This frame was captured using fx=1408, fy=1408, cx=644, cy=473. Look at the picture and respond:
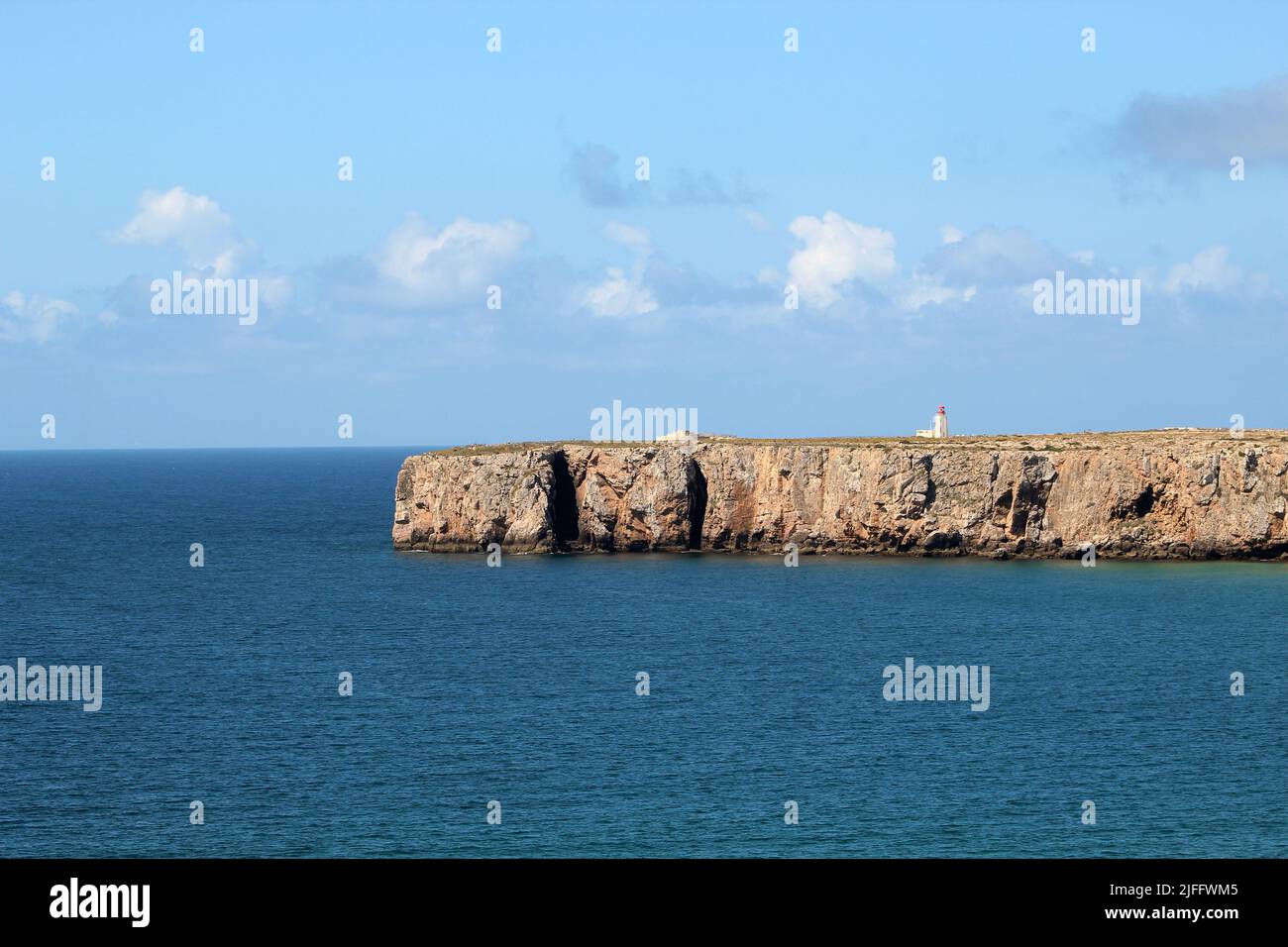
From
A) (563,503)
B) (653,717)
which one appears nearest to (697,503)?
(563,503)

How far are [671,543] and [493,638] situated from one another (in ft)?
162

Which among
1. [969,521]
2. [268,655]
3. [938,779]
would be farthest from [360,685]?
[969,521]

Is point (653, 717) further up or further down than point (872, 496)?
further down

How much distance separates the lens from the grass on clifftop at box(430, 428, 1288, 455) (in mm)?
124562

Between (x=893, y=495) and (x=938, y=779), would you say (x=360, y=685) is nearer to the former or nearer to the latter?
(x=938, y=779)

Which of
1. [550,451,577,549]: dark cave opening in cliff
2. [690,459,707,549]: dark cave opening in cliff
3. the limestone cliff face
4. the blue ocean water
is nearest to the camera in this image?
the blue ocean water

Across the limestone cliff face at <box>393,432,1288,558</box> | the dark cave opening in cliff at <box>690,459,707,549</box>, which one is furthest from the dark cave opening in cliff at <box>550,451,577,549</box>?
the dark cave opening in cliff at <box>690,459,707,549</box>

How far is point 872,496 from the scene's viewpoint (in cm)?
12700

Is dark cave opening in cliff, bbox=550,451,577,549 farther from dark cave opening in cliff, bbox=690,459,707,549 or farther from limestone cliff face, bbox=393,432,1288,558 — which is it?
dark cave opening in cliff, bbox=690,459,707,549

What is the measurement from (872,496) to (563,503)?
A: 30119 millimetres

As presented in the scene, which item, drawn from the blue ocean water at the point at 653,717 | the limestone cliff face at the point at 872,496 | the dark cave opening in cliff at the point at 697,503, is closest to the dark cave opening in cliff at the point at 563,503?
the limestone cliff face at the point at 872,496

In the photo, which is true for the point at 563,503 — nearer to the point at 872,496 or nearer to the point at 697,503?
the point at 697,503

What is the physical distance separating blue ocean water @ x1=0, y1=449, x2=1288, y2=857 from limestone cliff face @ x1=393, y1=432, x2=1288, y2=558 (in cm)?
681
